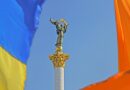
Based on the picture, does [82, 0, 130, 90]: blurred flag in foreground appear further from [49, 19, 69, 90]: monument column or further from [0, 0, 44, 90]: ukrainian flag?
[49, 19, 69, 90]: monument column

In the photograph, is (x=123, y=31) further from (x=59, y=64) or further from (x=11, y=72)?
(x=59, y=64)

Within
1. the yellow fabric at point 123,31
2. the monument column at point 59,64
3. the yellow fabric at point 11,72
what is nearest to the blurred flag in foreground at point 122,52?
the yellow fabric at point 123,31

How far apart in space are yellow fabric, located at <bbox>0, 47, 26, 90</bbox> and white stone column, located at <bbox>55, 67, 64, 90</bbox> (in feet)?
33.8

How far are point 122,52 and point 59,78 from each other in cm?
1038

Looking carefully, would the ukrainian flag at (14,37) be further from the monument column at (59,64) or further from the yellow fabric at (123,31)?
the monument column at (59,64)

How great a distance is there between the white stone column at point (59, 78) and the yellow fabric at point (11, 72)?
33.8 ft

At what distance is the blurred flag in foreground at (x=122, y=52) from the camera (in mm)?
11163

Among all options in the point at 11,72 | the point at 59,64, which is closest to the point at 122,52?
the point at 11,72

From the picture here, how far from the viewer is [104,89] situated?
37.0ft

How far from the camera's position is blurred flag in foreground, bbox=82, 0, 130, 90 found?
11163 millimetres

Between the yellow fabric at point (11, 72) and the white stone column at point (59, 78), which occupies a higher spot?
the white stone column at point (59, 78)

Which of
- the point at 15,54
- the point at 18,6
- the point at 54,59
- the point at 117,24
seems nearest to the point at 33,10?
the point at 18,6

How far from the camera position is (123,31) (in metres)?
11.8

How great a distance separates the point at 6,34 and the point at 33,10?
1129 mm
